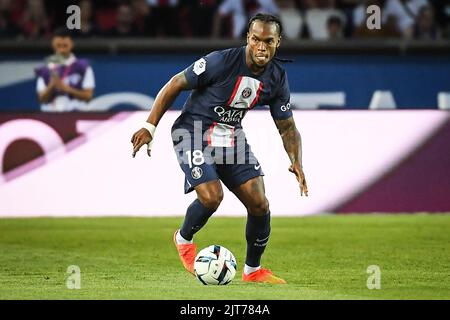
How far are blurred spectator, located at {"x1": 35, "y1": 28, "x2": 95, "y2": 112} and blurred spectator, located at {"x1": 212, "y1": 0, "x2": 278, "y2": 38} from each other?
3100 millimetres

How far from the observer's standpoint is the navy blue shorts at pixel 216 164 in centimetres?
949

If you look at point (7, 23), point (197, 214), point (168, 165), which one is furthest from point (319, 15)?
point (197, 214)

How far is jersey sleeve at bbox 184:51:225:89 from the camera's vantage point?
9406 millimetres

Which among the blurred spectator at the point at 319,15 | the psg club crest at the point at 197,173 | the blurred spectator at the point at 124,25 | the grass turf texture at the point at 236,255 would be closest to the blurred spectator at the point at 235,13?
the blurred spectator at the point at 319,15

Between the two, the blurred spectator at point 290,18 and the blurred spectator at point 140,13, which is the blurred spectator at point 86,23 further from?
the blurred spectator at point 290,18

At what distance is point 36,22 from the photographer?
Answer: 61.6 ft

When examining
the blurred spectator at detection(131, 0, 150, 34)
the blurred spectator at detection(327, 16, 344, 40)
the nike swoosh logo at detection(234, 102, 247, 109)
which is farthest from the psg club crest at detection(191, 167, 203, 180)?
the blurred spectator at detection(327, 16, 344, 40)

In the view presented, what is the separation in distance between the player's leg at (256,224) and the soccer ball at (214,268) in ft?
1.08

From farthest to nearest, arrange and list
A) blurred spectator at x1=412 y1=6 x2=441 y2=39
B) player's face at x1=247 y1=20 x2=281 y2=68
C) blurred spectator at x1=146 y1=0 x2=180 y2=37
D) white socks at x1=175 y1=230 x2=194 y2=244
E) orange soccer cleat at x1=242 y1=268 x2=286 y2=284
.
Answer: blurred spectator at x1=412 y1=6 x2=441 y2=39 < blurred spectator at x1=146 y1=0 x2=180 y2=37 < white socks at x1=175 y1=230 x2=194 y2=244 < orange soccer cleat at x1=242 y1=268 x2=286 y2=284 < player's face at x1=247 y1=20 x2=281 y2=68

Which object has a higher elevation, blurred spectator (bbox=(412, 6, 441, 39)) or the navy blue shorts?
blurred spectator (bbox=(412, 6, 441, 39))

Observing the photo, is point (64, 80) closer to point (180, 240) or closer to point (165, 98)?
point (180, 240)

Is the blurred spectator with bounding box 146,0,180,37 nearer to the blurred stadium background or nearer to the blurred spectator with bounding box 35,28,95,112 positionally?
the blurred stadium background
